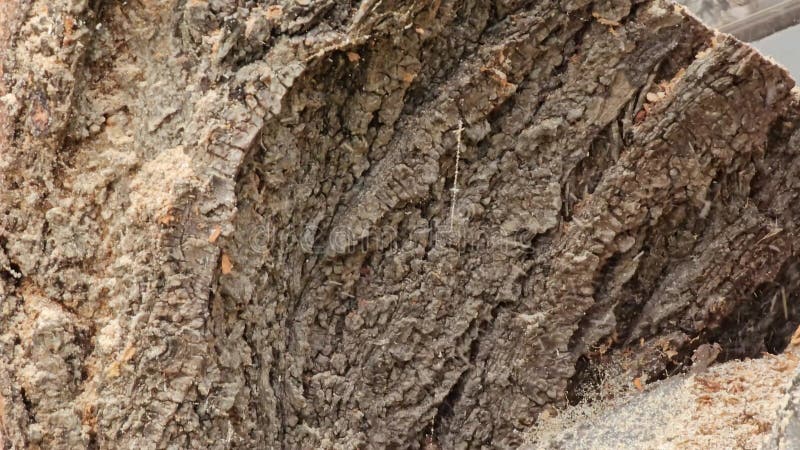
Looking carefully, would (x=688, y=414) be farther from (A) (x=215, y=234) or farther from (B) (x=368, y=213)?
(A) (x=215, y=234)

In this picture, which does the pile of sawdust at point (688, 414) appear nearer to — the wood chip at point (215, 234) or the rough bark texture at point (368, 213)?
the rough bark texture at point (368, 213)

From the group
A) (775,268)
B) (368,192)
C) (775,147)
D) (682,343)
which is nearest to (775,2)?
(775,147)

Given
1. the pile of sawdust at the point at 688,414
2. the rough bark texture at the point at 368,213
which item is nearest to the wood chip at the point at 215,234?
the rough bark texture at the point at 368,213

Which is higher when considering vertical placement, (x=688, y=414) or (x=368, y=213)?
(x=368, y=213)

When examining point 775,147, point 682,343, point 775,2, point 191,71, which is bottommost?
point 682,343

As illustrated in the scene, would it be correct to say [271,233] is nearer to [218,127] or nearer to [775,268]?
[218,127]

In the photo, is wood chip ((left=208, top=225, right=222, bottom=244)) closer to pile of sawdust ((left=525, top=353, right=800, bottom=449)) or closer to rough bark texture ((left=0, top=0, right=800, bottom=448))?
rough bark texture ((left=0, top=0, right=800, bottom=448))

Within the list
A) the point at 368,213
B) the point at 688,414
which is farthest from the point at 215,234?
the point at 688,414
